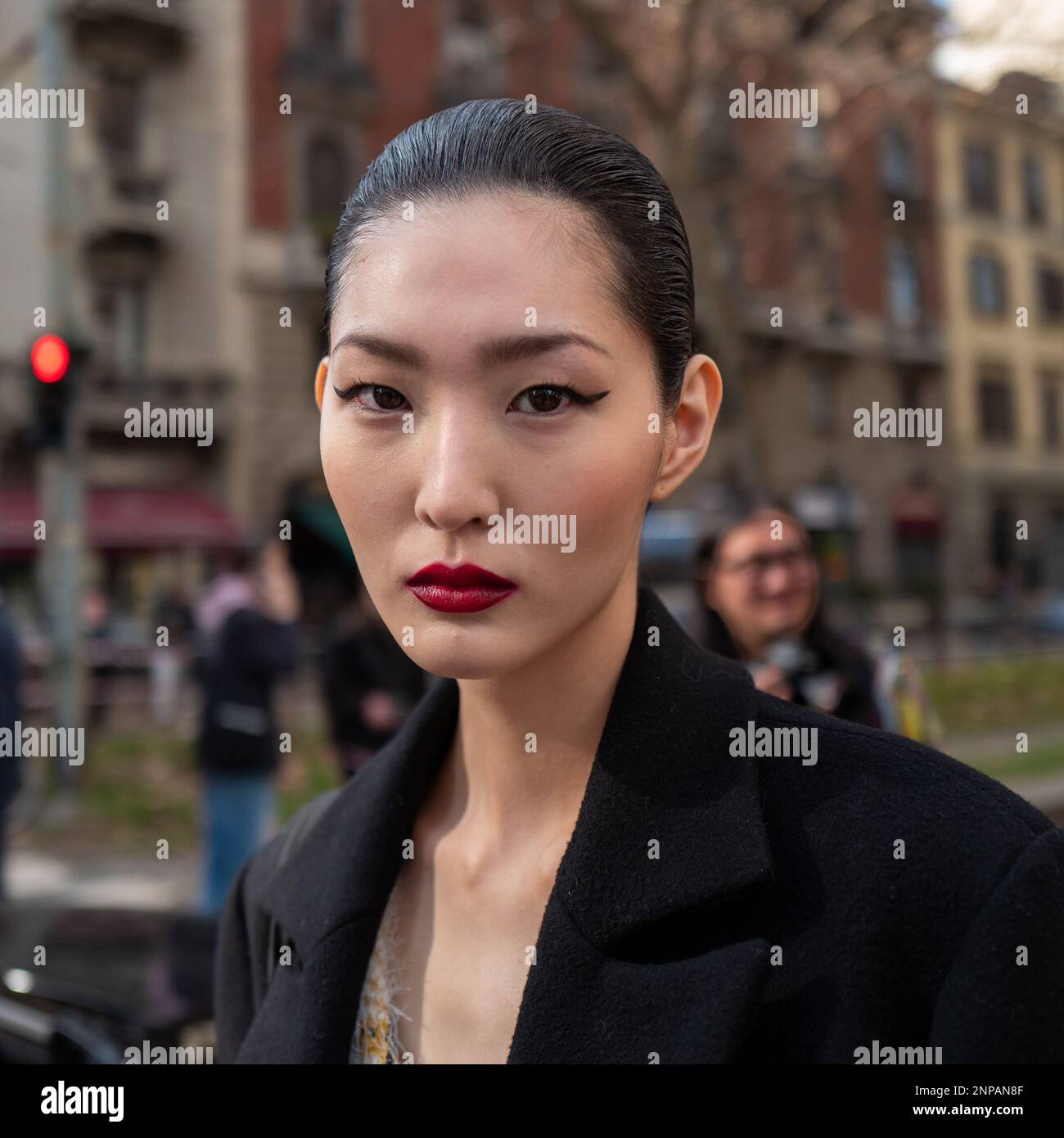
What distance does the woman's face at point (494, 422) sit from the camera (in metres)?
1.03

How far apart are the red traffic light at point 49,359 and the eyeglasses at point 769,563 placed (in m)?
5.43

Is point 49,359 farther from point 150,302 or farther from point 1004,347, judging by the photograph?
point 1004,347

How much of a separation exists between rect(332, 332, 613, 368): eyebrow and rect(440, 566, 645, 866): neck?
280mm

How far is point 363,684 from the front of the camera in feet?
15.9

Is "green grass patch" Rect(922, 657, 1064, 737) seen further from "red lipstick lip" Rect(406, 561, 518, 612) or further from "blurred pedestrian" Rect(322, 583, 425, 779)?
"red lipstick lip" Rect(406, 561, 518, 612)

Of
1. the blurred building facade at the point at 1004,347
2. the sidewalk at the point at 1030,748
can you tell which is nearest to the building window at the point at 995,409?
the blurred building facade at the point at 1004,347

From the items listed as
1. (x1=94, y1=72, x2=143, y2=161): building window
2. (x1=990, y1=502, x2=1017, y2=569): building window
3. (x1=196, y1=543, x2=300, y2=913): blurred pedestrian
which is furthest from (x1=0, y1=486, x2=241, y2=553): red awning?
(x1=990, y1=502, x2=1017, y2=569): building window

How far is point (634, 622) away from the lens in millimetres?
1270

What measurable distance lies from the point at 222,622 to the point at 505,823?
4.28 meters

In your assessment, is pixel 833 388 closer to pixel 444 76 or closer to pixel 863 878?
pixel 444 76

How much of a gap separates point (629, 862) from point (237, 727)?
14.3 ft

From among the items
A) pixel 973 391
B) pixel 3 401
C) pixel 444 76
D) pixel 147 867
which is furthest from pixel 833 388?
pixel 147 867

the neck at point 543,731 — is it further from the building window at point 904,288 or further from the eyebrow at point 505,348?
the building window at point 904,288
